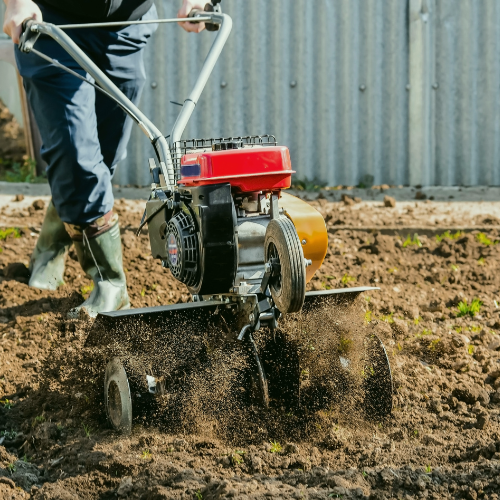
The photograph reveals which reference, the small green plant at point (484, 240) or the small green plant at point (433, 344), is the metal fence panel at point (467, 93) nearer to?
the small green plant at point (484, 240)

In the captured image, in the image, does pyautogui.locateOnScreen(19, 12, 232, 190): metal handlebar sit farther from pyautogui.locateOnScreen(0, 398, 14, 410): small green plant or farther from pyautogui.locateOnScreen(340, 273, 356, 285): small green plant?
pyautogui.locateOnScreen(340, 273, 356, 285): small green plant

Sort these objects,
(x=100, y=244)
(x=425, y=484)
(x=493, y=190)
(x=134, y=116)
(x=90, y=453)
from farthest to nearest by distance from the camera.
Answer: (x=493, y=190)
(x=100, y=244)
(x=134, y=116)
(x=90, y=453)
(x=425, y=484)

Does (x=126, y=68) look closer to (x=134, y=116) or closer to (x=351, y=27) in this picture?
(x=134, y=116)

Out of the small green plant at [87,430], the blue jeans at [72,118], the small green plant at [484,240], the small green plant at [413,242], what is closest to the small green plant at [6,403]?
the small green plant at [87,430]

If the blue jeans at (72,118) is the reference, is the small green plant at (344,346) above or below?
below

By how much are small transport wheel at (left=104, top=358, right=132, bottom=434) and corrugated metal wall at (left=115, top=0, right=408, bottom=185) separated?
474 centimetres

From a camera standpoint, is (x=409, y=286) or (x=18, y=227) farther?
(x=18, y=227)

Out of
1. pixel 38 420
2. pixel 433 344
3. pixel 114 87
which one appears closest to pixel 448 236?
pixel 433 344

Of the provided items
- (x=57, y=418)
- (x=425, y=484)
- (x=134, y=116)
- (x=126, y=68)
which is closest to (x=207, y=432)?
(x=57, y=418)

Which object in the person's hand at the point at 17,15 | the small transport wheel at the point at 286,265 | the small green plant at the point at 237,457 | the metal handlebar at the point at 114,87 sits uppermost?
the person's hand at the point at 17,15

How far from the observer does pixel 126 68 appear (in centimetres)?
382

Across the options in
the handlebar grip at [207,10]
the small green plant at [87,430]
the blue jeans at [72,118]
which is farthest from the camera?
the handlebar grip at [207,10]

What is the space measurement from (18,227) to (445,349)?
3.18 metres

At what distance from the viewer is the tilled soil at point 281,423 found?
2.26 meters
